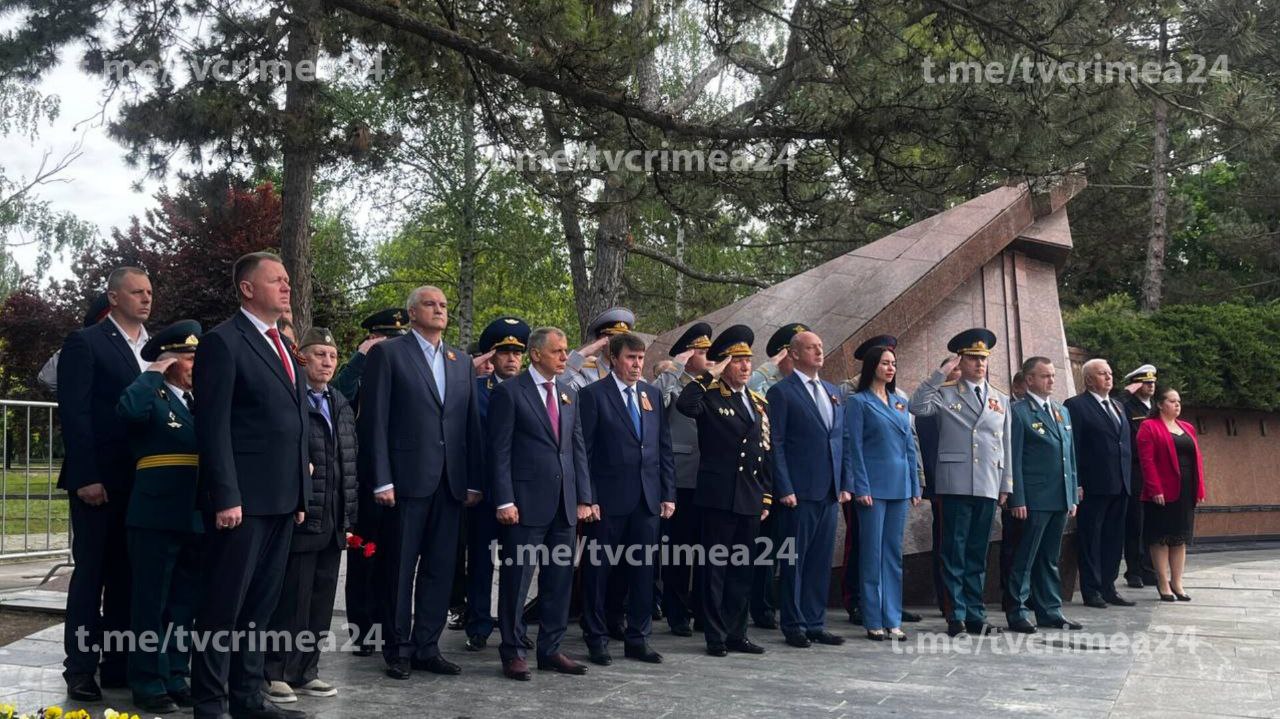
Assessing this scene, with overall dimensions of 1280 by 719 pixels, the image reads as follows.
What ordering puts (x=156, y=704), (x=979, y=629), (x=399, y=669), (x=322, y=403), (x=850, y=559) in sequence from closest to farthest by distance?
(x=156, y=704)
(x=322, y=403)
(x=399, y=669)
(x=979, y=629)
(x=850, y=559)

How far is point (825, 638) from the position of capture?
7.85 metres

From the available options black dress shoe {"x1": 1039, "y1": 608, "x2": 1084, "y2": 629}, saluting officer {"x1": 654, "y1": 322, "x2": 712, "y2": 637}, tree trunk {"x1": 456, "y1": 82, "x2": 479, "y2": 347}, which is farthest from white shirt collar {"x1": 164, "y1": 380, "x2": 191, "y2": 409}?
tree trunk {"x1": 456, "y1": 82, "x2": 479, "y2": 347}

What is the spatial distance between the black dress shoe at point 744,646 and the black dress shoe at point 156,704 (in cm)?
329

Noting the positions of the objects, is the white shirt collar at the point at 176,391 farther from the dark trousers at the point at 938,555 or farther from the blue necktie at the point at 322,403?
the dark trousers at the point at 938,555

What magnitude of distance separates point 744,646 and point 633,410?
5.32ft

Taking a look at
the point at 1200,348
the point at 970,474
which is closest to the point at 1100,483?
the point at 970,474

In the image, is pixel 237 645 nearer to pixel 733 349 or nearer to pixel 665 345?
pixel 733 349

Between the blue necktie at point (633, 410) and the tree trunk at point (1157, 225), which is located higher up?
the tree trunk at point (1157, 225)

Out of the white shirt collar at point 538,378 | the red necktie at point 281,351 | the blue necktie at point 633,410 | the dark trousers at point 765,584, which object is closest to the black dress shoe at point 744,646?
the dark trousers at point 765,584

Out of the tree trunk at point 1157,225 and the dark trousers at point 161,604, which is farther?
the tree trunk at point 1157,225

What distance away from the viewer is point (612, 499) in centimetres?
726

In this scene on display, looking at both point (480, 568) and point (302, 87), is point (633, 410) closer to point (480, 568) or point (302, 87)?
point (480, 568)

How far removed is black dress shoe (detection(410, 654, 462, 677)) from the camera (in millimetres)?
6535

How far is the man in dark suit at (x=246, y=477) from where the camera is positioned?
199 inches
